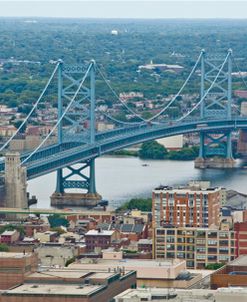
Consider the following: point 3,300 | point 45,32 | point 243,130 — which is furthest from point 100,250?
point 45,32

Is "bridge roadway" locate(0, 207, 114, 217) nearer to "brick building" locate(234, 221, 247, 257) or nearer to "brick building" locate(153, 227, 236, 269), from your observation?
"brick building" locate(153, 227, 236, 269)

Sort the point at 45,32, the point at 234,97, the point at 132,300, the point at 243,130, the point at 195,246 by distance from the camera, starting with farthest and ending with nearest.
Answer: the point at 45,32, the point at 234,97, the point at 243,130, the point at 195,246, the point at 132,300

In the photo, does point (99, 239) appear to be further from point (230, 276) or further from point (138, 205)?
point (230, 276)

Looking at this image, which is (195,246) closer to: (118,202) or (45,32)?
(118,202)

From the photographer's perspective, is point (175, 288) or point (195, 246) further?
point (195, 246)

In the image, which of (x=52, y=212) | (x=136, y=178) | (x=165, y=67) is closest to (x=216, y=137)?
(x=136, y=178)

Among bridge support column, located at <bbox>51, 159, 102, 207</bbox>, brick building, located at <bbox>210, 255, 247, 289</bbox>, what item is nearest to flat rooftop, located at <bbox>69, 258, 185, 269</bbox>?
brick building, located at <bbox>210, 255, 247, 289</bbox>
